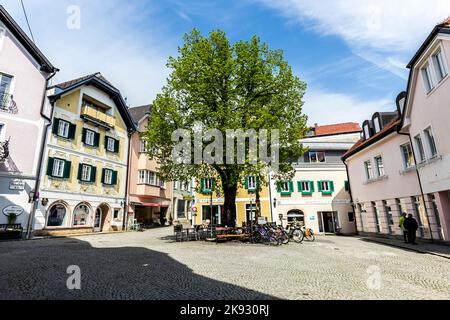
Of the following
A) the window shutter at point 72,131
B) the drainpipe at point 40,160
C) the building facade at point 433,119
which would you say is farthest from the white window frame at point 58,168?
the building facade at point 433,119

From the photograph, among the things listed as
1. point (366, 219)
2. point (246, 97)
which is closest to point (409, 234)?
point (366, 219)

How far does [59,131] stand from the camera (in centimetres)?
2242

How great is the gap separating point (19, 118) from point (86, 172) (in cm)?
678

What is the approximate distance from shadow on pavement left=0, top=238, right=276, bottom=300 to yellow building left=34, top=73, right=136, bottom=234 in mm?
12550

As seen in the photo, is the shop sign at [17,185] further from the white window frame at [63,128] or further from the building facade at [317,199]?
the building facade at [317,199]


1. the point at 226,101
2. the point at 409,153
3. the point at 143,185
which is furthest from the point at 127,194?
the point at 409,153

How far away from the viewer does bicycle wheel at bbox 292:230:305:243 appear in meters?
16.8

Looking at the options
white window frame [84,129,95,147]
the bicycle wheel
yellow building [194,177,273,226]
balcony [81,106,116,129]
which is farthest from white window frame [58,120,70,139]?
the bicycle wheel

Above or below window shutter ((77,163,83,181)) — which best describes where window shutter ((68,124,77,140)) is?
above

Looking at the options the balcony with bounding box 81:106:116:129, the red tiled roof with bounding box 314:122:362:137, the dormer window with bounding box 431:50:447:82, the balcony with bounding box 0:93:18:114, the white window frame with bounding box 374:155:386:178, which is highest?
the red tiled roof with bounding box 314:122:362:137

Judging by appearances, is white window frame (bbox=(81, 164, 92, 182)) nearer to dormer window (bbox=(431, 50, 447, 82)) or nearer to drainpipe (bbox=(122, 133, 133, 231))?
drainpipe (bbox=(122, 133, 133, 231))

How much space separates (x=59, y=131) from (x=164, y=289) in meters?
20.9
